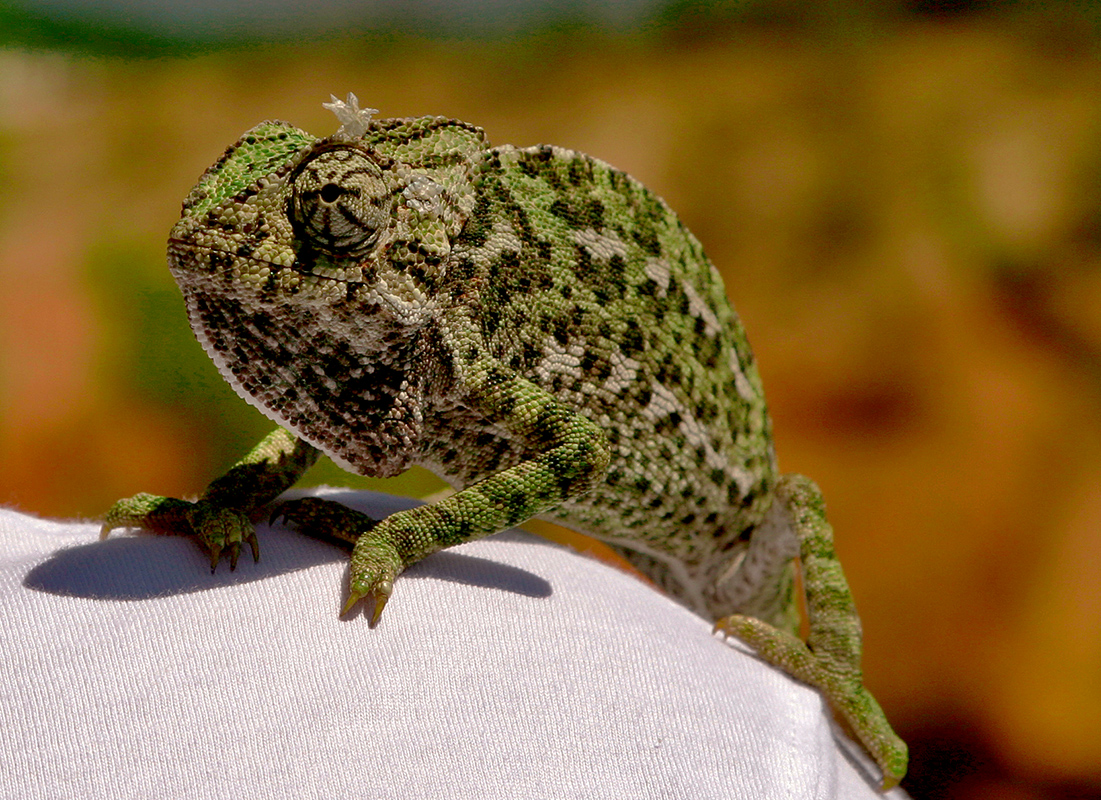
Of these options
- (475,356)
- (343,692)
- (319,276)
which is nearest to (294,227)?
(319,276)

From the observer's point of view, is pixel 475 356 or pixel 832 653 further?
pixel 832 653

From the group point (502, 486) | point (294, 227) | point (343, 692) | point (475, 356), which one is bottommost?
point (343, 692)

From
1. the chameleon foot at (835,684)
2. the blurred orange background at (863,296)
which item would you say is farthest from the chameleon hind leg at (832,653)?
the blurred orange background at (863,296)

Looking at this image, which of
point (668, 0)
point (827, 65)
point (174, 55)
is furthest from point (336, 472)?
point (174, 55)

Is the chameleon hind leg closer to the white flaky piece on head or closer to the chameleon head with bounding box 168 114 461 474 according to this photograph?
the chameleon head with bounding box 168 114 461 474

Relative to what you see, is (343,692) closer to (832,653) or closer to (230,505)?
(230,505)

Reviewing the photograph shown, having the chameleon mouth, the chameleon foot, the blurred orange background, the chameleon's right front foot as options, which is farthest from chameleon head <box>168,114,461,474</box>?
the blurred orange background
